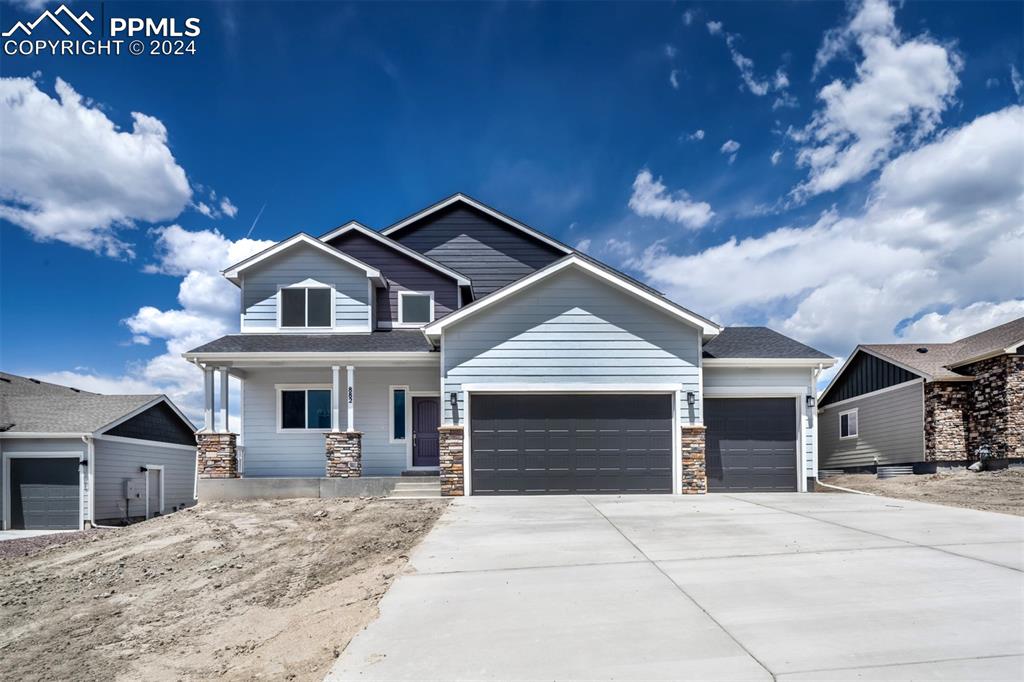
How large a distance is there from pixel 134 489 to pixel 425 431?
A: 1138cm

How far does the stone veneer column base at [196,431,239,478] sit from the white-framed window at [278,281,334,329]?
3.35m

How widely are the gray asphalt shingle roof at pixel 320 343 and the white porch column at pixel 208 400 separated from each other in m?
0.66

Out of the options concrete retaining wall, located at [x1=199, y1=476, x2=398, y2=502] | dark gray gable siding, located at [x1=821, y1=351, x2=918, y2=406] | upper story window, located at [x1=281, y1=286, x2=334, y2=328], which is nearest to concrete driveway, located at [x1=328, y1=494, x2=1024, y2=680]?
concrete retaining wall, located at [x1=199, y1=476, x2=398, y2=502]

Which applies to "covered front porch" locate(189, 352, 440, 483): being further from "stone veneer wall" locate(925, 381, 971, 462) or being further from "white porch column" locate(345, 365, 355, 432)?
"stone veneer wall" locate(925, 381, 971, 462)

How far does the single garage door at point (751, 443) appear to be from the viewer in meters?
14.4

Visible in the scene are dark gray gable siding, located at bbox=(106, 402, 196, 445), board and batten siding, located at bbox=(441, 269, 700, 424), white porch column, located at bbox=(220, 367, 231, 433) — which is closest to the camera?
board and batten siding, located at bbox=(441, 269, 700, 424)

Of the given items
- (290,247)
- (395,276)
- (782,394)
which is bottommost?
(782,394)

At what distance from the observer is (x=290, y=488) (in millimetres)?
13836

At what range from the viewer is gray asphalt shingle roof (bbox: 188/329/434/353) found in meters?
14.6

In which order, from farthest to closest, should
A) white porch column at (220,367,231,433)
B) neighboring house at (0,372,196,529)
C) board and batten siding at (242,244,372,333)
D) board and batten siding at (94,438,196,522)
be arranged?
board and batten siding at (94,438,196,522) < neighboring house at (0,372,196,529) < board and batten siding at (242,244,372,333) < white porch column at (220,367,231,433)

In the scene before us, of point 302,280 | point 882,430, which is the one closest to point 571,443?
point 302,280

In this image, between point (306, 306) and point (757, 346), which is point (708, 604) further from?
point (306, 306)

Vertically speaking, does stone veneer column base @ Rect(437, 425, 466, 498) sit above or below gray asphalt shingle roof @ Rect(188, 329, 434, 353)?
below

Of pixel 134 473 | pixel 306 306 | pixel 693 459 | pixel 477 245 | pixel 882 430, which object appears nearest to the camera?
pixel 693 459
